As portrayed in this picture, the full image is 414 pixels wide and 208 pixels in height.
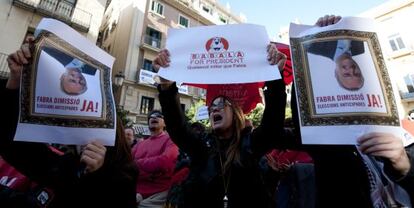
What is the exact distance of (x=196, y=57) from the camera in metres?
1.98

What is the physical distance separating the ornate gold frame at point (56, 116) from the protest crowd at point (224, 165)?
0.23ft

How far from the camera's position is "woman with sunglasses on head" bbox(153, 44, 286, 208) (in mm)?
1836

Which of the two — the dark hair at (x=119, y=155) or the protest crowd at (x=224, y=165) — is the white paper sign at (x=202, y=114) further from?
the dark hair at (x=119, y=155)

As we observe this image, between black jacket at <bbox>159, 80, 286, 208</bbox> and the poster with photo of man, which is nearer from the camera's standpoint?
the poster with photo of man

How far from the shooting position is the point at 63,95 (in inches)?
55.1

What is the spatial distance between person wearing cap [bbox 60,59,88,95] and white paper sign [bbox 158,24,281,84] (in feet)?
2.08

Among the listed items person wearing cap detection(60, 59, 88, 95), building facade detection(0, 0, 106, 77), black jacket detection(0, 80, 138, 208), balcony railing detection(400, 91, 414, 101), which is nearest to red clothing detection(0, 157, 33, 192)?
black jacket detection(0, 80, 138, 208)

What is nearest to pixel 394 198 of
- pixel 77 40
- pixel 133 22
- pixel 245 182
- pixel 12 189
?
pixel 245 182

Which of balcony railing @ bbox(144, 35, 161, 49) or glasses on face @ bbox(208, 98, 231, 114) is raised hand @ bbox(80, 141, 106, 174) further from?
balcony railing @ bbox(144, 35, 161, 49)

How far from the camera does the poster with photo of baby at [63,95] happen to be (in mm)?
1348

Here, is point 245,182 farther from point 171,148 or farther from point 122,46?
point 122,46

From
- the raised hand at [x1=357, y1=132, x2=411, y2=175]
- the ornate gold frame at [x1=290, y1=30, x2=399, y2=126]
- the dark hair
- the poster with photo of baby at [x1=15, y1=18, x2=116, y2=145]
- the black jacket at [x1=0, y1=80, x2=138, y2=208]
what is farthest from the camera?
the dark hair

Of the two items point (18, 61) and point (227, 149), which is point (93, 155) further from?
point (227, 149)

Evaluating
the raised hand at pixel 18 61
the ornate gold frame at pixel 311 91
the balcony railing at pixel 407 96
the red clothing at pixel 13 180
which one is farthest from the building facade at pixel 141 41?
the ornate gold frame at pixel 311 91
